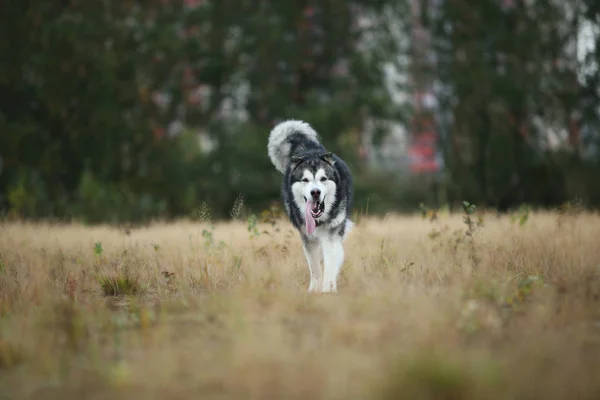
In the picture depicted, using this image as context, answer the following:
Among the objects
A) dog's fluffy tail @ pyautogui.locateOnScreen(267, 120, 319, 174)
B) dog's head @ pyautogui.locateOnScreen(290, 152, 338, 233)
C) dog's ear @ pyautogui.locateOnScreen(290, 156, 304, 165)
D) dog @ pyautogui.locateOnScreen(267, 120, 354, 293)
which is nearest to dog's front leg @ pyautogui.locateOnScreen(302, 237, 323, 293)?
dog @ pyautogui.locateOnScreen(267, 120, 354, 293)

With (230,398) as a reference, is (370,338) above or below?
above

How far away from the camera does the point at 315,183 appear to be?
6418 mm

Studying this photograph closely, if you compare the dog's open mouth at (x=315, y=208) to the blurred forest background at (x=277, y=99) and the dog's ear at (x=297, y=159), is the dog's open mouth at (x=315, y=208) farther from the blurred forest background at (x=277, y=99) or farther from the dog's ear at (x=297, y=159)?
the blurred forest background at (x=277, y=99)

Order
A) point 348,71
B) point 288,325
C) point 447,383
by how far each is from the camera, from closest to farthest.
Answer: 1. point 447,383
2. point 288,325
3. point 348,71

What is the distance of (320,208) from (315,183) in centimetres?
27

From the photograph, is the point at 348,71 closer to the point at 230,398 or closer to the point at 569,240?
the point at 569,240

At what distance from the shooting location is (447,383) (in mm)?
3012

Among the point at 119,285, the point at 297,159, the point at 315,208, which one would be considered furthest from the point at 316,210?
the point at 119,285

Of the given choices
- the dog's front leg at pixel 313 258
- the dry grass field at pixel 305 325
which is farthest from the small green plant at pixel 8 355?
the dog's front leg at pixel 313 258

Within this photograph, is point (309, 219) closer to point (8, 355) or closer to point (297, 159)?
point (297, 159)

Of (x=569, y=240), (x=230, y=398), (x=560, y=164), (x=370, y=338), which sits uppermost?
(x=560, y=164)

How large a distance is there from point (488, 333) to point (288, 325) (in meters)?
1.33

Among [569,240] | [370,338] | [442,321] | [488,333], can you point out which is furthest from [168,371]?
[569,240]

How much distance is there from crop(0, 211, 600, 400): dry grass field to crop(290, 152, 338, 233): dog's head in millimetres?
706
